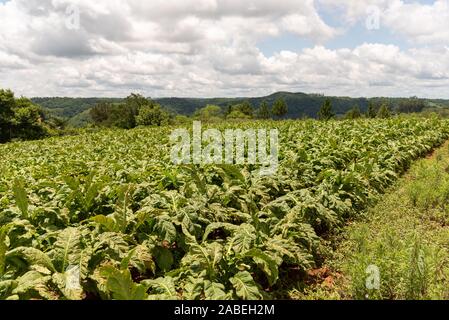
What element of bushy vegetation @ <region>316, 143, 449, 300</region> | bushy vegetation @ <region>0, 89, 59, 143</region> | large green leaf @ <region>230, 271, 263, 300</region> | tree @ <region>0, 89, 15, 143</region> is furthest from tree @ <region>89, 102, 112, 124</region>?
large green leaf @ <region>230, 271, 263, 300</region>

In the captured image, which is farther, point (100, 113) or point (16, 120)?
point (100, 113)

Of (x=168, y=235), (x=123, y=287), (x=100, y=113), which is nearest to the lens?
(x=123, y=287)

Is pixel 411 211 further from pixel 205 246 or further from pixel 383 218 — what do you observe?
pixel 205 246

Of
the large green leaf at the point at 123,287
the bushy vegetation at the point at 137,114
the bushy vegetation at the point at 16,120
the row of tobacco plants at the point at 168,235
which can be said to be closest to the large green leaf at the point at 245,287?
the row of tobacco plants at the point at 168,235

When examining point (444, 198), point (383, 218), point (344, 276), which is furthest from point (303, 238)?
point (444, 198)

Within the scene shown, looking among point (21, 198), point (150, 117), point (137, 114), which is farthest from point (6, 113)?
point (21, 198)

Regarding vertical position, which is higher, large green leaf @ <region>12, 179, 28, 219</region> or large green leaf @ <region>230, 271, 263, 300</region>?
large green leaf @ <region>12, 179, 28, 219</region>

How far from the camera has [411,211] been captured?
22.9 feet

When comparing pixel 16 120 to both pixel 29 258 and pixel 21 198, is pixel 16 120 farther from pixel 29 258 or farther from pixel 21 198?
pixel 29 258

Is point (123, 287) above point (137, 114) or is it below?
below

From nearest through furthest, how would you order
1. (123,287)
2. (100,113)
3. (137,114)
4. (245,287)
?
1. (123,287)
2. (245,287)
3. (137,114)
4. (100,113)

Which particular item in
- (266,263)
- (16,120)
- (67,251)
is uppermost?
(16,120)

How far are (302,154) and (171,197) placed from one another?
4.77 m

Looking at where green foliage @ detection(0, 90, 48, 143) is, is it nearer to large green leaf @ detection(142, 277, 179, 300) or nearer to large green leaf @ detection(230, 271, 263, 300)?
large green leaf @ detection(142, 277, 179, 300)
